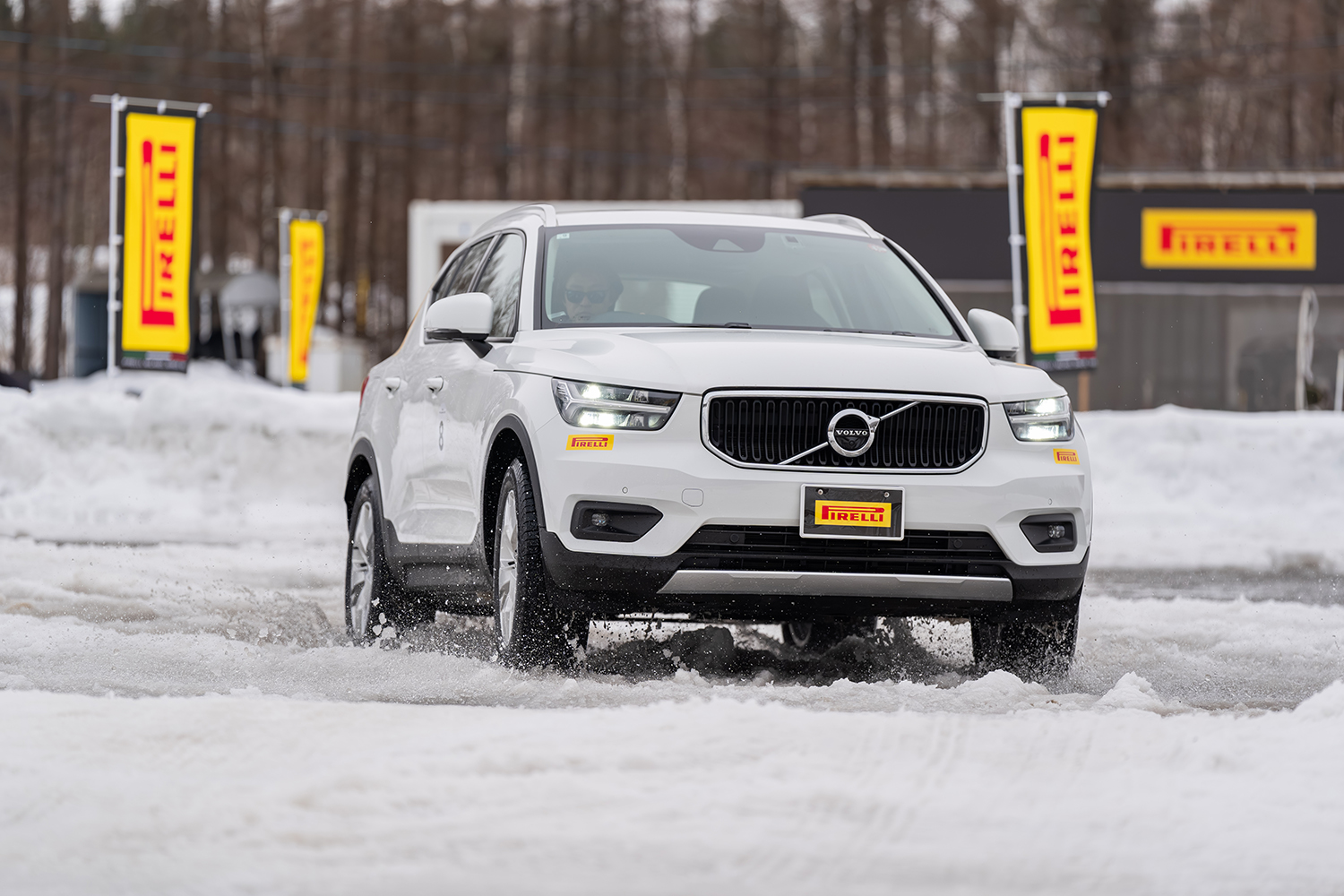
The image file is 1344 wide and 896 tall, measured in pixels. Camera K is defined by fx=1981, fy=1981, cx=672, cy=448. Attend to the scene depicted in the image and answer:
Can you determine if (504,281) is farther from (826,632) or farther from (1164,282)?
(1164,282)

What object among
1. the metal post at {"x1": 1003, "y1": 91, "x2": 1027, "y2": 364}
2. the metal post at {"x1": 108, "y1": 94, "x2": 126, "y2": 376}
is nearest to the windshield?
the metal post at {"x1": 1003, "y1": 91, "x2": 1027, "y2": 364}

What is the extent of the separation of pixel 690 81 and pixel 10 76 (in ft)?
61.5

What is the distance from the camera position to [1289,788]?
15.5 ft

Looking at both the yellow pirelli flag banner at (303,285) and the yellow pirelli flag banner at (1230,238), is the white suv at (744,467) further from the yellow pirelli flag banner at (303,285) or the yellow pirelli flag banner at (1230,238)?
the yellow pirelli flag banner at (303,285)

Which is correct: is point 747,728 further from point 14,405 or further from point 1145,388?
point 1145,388

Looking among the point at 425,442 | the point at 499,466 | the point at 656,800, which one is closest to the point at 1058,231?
the point at 425,442

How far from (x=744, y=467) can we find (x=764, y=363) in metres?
0.37

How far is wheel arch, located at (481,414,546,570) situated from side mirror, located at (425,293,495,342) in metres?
0.51

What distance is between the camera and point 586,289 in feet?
24.5

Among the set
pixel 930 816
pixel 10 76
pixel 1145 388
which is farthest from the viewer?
pixel 10 76

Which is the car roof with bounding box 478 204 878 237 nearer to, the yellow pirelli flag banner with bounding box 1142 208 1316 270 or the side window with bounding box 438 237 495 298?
the side window with bounding box 438 237 495 298

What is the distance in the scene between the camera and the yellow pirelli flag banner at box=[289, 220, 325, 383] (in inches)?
1510

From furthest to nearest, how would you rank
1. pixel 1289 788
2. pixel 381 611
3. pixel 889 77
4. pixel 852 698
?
pixel 889 77
pixel 381 611
pixel 852 698
pixel 1289 788

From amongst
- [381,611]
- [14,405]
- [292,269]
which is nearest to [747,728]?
[381,611]
